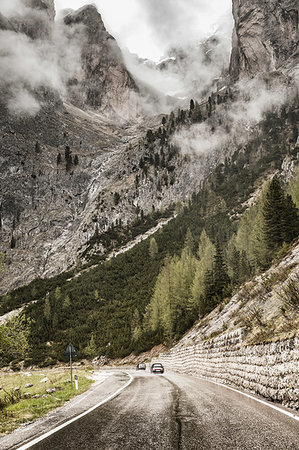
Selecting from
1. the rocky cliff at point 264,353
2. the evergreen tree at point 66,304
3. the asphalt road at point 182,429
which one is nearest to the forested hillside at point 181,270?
the evergreen tree at point 66,304

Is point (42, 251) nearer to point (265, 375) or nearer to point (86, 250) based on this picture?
point (86, 250)

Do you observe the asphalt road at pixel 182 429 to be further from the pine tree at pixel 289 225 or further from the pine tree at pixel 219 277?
the pine tree at pixel 219 277

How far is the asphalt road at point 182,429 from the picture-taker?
193 inches

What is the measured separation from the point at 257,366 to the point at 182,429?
6165mm

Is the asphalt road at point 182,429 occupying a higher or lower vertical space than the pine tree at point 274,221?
lower

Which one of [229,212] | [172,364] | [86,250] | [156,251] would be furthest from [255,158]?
[172,364]

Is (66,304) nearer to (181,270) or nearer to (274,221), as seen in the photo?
(181,270)

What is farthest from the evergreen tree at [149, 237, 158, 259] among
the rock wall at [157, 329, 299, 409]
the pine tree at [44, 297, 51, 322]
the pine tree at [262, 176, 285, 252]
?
the rock wall at [157, 329, 299, 409]

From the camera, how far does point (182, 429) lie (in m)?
5.82

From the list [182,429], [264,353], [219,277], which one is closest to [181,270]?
[219,277]

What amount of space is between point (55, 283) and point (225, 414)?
145 meters

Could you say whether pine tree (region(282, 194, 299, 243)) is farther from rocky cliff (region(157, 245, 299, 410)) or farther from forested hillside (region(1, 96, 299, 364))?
rocky cliff (region(157, 245, 299, 410))

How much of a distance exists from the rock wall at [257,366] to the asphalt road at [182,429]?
969 millimetres

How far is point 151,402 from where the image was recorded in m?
9.52
